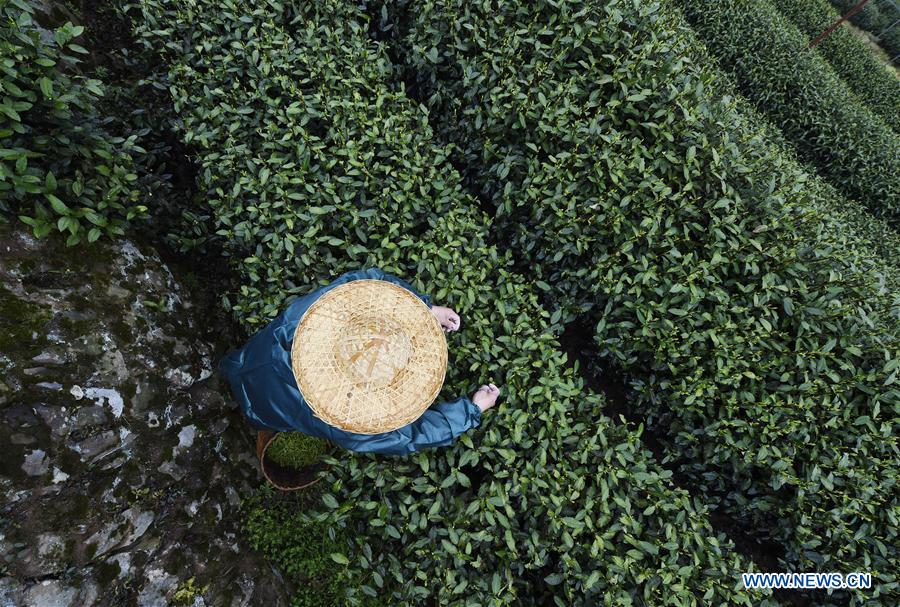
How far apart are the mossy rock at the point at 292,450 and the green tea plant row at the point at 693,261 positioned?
238cm

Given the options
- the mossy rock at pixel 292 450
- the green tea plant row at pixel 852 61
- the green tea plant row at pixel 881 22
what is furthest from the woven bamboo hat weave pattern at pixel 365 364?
the green tea plant row at pixel 881 22

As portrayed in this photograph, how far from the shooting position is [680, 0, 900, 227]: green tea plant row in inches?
246

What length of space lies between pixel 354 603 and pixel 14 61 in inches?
148

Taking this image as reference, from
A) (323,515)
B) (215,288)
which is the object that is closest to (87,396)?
(215,288)

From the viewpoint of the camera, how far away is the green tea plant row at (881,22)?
14211 millimetres

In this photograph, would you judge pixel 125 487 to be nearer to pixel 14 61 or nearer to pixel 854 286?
pixel 14 61

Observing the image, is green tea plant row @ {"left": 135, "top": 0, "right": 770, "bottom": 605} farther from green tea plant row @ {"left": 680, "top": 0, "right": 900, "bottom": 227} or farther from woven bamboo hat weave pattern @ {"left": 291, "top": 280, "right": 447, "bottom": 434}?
green tea plant row @ {"left": 680, "top": 0, "right": 900, "bottom": 227}

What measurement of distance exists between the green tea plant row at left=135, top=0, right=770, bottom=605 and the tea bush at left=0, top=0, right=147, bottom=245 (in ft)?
1.95

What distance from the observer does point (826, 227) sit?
11.0 ft

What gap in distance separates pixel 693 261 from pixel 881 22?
19.9m

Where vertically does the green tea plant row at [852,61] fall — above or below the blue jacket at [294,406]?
above

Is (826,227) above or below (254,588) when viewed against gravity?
above

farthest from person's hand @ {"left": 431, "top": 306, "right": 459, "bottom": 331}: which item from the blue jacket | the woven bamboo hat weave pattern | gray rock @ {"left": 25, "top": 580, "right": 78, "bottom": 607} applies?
gray rock @ {"left": 25, "top": 580, "right": 78, "bottom": 607}

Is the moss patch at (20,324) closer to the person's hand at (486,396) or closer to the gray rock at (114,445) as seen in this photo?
the gray rock at (114,445)
